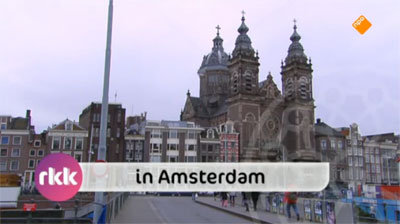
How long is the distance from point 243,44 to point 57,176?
86.4 metres

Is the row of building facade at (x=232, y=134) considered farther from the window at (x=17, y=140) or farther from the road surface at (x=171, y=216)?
the road surface at (x=171, y=216)

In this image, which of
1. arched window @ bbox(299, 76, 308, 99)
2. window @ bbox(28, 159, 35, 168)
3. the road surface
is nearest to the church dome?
arched window @ bbox(299, 76, 308, 99)

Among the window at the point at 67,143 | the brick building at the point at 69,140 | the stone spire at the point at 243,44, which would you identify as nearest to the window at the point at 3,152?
the brick building at the point at 69,140

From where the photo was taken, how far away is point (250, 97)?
8494 centimetres

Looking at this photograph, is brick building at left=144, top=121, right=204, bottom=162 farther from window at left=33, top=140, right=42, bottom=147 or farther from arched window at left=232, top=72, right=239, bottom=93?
window at left=33, top=140, right=42, bottom=147

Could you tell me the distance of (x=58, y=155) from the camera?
767cm

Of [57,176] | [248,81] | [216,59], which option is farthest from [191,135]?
[57,176]

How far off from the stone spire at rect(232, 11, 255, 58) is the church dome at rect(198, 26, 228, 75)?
18.6 meters

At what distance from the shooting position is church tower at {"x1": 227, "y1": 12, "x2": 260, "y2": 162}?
79.6m

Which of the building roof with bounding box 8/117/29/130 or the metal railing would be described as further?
the building roof with bounding box 8/117/29/130

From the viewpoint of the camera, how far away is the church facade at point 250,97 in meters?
79.0

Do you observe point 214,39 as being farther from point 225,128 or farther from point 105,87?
point 105,87

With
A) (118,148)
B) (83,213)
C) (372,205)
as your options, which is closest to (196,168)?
(372,205)

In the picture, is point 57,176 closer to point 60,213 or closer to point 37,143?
point 60,213
